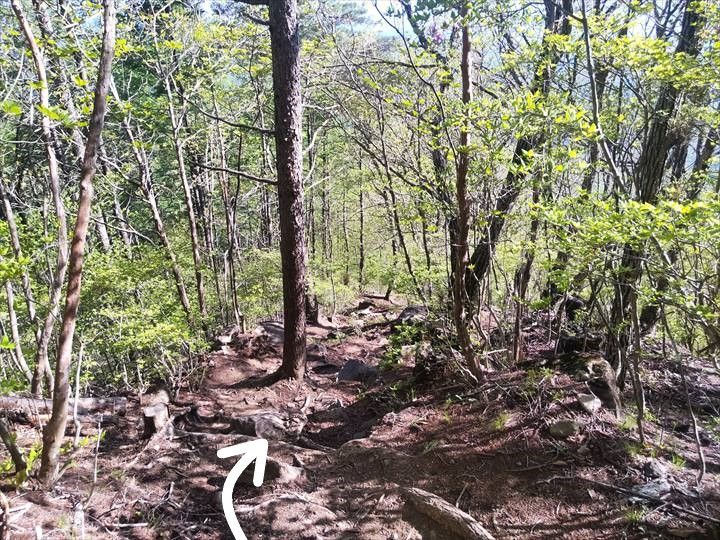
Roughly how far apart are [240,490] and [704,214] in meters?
4.10

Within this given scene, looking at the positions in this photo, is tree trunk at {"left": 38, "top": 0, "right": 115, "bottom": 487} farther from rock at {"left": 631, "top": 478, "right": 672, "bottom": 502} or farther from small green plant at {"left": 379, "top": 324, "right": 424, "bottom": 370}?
rock at {"left": 631, "top": 478, "right": 672, "bottom": 502}

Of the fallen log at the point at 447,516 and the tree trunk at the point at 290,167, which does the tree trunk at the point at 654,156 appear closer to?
the fallen log at the point at 447,516

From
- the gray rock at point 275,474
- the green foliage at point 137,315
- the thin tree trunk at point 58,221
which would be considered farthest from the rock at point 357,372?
the thin tree trunk at point 58,221

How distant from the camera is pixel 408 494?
3.68 metres

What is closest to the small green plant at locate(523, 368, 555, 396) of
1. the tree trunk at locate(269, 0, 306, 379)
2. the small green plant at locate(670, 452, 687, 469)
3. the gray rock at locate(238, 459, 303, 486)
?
the small green plant at locate(670, 452, 687, 469)

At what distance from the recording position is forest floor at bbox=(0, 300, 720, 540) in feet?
10.8

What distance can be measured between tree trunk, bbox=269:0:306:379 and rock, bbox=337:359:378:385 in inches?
38.0

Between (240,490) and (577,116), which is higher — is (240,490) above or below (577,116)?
below

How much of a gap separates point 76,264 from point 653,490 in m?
4.56

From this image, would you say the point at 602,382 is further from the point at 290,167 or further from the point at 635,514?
the point at 290,167

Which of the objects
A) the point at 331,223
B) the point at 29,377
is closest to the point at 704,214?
the point at 29,377

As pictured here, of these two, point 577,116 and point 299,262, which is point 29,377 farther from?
point 577,116

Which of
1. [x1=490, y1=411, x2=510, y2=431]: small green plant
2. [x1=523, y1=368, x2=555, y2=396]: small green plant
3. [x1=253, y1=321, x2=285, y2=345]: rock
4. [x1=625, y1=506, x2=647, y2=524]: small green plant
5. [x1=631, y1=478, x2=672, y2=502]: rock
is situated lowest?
[x1=253, y1=321, x2=285, y2=345]: rock

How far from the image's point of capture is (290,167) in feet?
22.5
